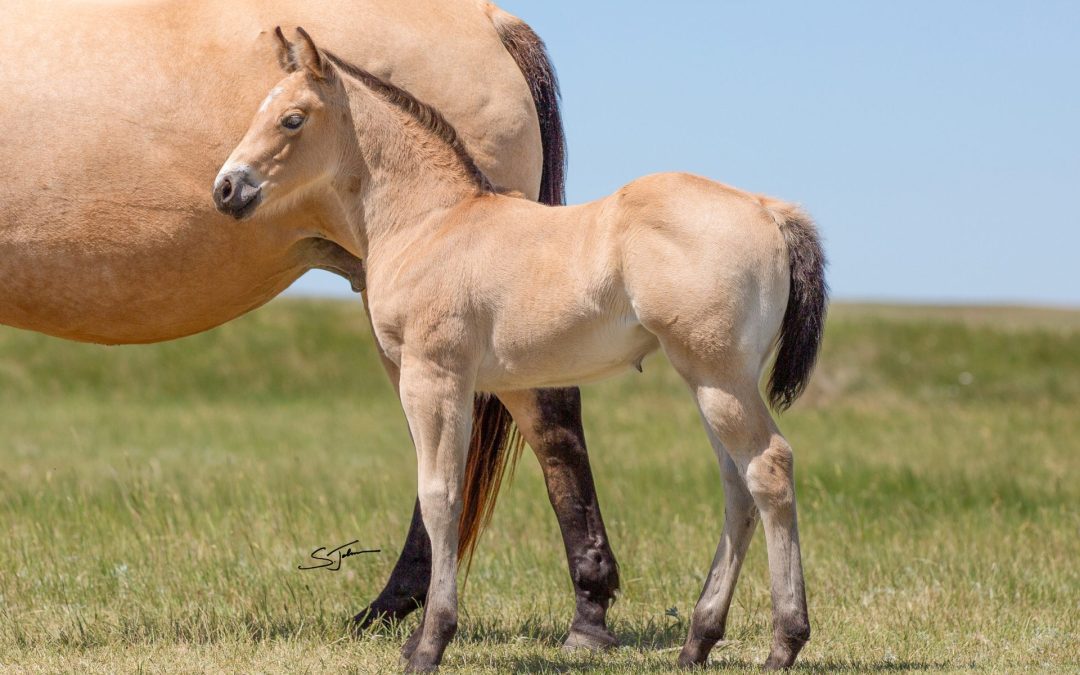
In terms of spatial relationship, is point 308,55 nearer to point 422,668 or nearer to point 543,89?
point 543,89

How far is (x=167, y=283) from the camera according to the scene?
16.1 ft

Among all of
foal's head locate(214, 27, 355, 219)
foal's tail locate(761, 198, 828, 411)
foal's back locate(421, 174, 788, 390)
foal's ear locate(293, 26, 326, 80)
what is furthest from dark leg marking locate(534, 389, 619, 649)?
foal's ear locate(293, 26, 326, 80)

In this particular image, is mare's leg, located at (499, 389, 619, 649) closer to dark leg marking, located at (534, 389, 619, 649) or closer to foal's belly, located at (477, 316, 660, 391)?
dark leg marking, located at (534, 389, 619, 649)

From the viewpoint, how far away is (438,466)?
4.11 m

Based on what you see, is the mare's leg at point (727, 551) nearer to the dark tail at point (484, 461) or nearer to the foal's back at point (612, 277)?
the foal's back at point (612, 277)

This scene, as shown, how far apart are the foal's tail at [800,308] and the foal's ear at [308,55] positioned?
1587 millimetres

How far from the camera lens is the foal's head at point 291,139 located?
163 inches

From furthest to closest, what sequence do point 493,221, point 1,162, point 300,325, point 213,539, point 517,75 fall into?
point 300,325
point 213,539
point 517,75
point 1,162
point 493,221

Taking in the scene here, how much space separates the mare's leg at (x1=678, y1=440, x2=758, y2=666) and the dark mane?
1.26 meters

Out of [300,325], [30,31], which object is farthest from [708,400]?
[300,325]

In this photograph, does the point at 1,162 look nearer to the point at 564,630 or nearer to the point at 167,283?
the point at 167,283

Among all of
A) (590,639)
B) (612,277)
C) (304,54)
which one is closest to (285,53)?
(304,54)

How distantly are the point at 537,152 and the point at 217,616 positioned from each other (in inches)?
93.6

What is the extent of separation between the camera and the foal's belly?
12.9 ft
